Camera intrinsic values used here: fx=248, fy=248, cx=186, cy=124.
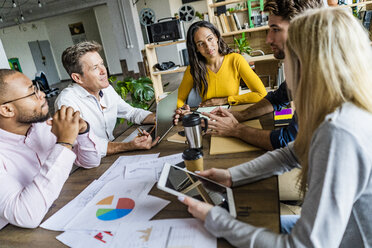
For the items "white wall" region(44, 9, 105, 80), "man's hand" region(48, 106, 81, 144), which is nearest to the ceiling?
"white wall" region(44, 9, 105, 80)

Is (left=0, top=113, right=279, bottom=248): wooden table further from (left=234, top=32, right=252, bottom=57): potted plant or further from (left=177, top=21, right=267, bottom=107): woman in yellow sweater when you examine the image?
(left=234, top=32, right=252, bottom=57): potted plant

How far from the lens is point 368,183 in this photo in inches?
25.0

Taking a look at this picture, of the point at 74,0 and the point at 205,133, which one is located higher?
the point at 74,0

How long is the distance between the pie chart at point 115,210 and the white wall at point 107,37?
37.1 ft

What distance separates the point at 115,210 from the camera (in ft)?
2.78

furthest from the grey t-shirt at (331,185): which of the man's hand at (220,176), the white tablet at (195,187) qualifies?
the man's hand at (220,176)

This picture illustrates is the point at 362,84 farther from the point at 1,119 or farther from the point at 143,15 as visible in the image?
the point at 143,15

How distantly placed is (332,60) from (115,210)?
79 cm

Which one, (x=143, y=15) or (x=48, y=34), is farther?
(x=48, y=34)

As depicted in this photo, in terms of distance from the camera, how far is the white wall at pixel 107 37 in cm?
1085

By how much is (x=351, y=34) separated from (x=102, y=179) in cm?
103

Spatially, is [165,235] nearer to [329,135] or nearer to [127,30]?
[329,135]

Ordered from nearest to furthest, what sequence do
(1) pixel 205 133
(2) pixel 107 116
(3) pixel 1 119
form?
(3) pixel 1 119
(1) pixel 205 133
(2) pixel 107 116

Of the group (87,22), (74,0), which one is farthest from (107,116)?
(87,22)
